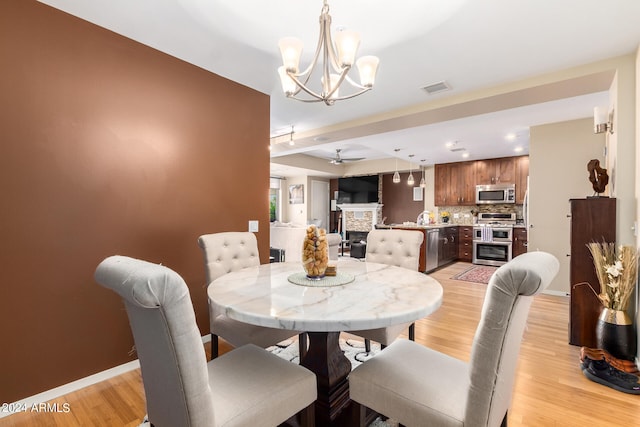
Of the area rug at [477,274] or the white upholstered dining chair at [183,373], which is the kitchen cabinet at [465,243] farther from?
the white upholstered dining chair at [183,373]

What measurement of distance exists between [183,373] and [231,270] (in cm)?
141

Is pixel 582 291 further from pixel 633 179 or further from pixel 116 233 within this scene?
Result: pixel 116 233

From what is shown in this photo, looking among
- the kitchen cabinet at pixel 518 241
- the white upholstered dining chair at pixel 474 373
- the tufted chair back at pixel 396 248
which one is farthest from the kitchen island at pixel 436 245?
the white upholstered dining chair at pixel 474 373

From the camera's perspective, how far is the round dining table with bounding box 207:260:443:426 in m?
1.12

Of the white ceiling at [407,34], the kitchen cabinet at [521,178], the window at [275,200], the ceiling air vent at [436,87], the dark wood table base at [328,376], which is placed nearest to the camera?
the dark wood table base at [328,376]

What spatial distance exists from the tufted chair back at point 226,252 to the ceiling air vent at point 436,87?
7.28ft

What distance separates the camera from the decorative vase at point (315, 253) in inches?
66.9

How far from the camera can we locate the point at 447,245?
21.2 ft

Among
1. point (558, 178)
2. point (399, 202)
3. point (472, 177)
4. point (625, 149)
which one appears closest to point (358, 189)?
point (399, 202)

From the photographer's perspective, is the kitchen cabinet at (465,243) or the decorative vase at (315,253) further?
the kitchen cabinet at (465,243)

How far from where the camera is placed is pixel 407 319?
116 centimetres

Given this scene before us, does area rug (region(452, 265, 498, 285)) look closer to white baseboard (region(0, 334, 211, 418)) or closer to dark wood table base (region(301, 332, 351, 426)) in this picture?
dark wood table base (region(301, 332, 351, 426))

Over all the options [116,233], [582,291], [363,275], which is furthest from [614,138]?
[116,233]

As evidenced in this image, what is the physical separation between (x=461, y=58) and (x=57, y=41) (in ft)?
9.35
